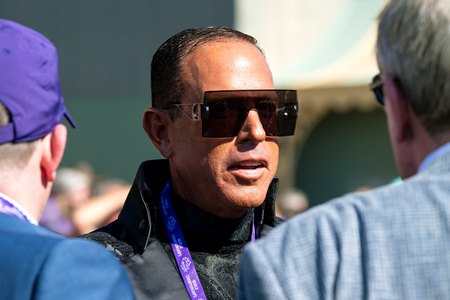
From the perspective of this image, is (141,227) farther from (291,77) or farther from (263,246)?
(291,77)

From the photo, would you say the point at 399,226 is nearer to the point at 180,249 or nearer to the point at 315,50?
the point at 180,249

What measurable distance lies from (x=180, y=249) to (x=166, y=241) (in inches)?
2.6

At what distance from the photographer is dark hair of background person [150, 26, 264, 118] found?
3002 mm

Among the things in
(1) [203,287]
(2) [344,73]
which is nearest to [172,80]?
(1) [203,287]

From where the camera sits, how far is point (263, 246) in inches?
71.6

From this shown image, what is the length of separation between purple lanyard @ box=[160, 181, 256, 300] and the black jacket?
0.7 inches

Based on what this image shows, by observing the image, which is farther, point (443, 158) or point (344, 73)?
point (344, 73)

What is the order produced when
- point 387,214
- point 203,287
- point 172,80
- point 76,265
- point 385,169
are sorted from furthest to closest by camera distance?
point 385,169 → point 172,80 → point 203,287 → point 76,265 → point 387,214

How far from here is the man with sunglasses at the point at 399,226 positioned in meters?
1.74

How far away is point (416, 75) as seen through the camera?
1808mm

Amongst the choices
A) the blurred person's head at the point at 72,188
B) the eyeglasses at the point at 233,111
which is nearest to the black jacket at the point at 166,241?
the eyeglasses at the point at 233,111

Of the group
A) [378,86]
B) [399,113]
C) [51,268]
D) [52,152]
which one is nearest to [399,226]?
[399,113]

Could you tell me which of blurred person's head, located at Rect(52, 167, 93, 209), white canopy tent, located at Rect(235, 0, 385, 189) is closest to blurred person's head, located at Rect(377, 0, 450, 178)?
blurred person's head, located at Rect(52, 167, 93, 209)

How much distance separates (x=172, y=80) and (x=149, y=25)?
11722 mm
